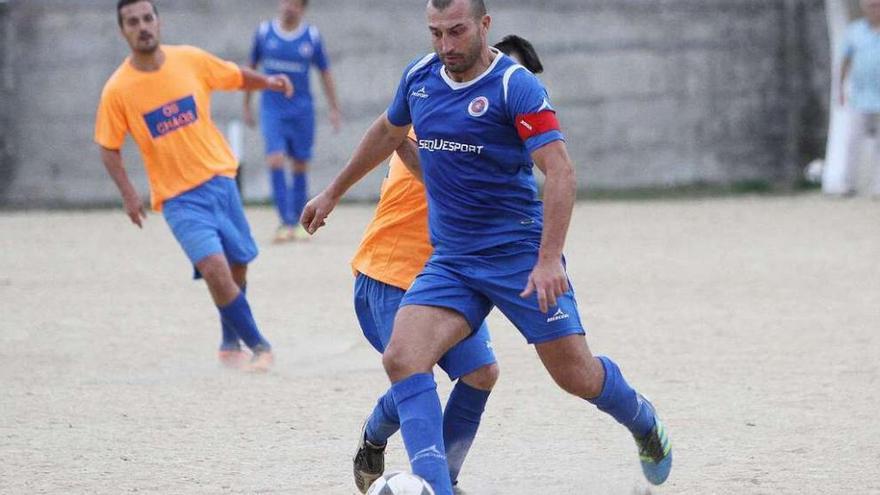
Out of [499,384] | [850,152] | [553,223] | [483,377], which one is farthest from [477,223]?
[850,152]

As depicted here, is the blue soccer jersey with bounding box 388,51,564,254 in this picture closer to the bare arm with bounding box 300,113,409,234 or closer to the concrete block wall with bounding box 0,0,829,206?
the bare arm with bounding box 300,113,409,234

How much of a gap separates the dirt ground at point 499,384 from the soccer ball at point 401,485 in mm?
768

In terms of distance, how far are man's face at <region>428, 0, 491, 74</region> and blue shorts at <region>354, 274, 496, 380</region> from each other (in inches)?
34.1

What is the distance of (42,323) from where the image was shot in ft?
31.4

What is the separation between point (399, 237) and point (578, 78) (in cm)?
1225

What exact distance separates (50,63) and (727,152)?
301 inches

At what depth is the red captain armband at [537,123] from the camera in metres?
4.83

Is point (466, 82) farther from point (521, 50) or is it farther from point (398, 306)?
point (398, 306)

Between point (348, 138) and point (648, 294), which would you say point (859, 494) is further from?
point (348, 138)

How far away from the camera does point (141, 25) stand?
8047 millimetres

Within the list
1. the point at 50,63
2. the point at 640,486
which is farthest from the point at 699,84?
the point at 640,486

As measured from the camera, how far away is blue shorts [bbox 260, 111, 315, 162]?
45.3 feet

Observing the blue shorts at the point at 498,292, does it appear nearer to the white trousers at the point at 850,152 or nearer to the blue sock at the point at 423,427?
the blue sock at the point at 423,427

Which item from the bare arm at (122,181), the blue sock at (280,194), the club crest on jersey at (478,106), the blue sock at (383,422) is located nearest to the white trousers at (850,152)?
the blue sock at (280,194)
